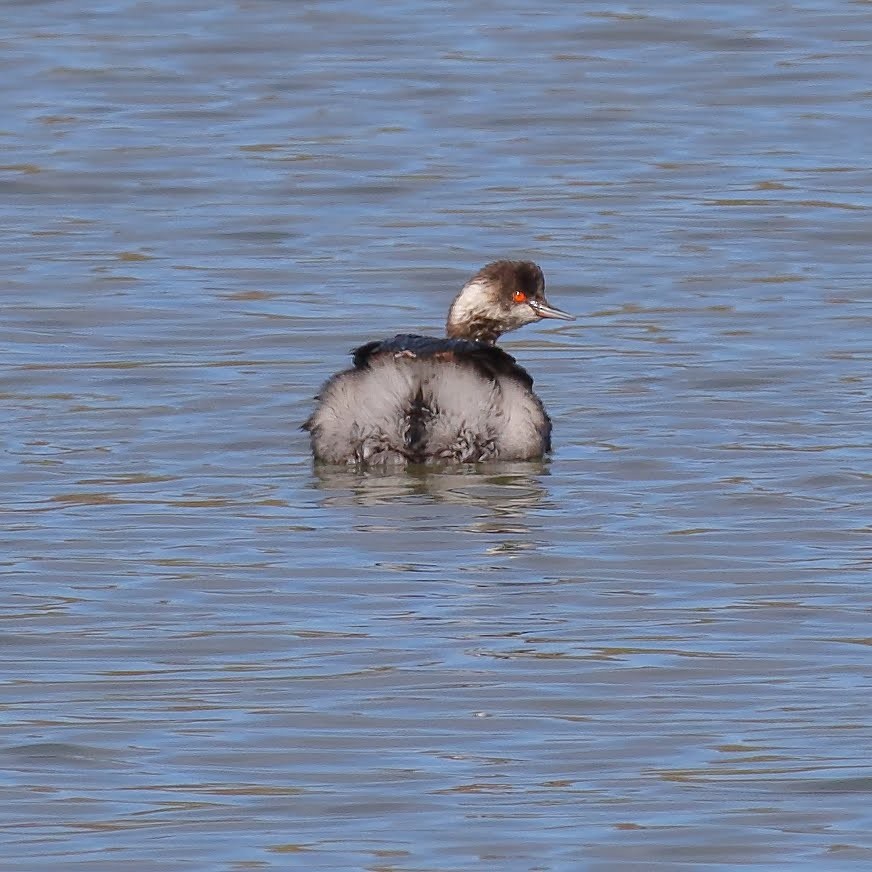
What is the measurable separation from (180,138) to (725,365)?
701 cm

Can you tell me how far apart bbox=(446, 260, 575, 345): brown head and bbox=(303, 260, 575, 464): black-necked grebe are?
1103 millimetres

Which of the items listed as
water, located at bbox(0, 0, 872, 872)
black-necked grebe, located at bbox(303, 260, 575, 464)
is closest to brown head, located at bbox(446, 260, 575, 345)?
water, located at bbox(0, 0, 872, 872)

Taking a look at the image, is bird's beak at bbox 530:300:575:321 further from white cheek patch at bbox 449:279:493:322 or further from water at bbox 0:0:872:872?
water at bbox 0:0:872:872

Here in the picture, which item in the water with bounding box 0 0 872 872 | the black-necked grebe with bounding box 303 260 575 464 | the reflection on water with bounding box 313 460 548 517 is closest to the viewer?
the water with bounding box 0 0 872 872

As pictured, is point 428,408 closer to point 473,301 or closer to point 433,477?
point 433,477

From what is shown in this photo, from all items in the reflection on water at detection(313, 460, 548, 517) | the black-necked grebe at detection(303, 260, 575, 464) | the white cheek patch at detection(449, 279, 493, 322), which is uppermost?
the white cheek patch at detection(449, 279, 493, 322)

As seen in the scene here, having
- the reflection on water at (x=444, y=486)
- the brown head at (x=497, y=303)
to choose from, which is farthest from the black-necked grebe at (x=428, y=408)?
the brown head at (x=497, y=303)

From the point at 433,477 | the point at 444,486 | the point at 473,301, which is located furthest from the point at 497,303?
the point at 444,486

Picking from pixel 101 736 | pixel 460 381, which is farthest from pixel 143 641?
A: pixel 460 381

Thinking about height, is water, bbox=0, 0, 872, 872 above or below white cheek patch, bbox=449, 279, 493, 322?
below

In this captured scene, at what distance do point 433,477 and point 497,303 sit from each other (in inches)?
59.2

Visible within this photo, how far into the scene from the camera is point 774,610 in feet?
27.2

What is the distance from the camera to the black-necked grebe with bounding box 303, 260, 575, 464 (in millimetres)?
10023

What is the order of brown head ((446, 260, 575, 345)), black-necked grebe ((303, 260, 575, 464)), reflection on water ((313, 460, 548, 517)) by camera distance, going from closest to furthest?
reflection on water ((313, 460, 548, 517)) < black-necked grebe ((303, 260, 575, 464)) < brown head ((446, 260, 575, 345))
